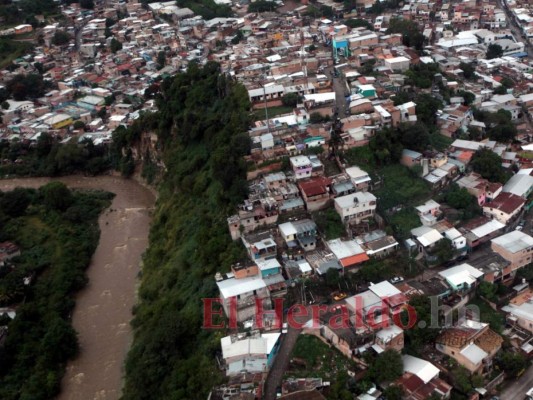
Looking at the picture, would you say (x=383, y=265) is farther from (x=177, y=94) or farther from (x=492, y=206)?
(x=177, y=94)

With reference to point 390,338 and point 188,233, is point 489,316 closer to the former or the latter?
point 390,338

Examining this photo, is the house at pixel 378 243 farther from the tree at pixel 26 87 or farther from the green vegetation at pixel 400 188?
the tree at pixel 26 87

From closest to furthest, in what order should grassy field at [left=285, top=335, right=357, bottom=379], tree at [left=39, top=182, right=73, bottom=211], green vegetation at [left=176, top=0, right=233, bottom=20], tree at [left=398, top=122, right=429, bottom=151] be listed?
1. grassy field at [left=285, top=335, right=357, bottom=379]
2. tree at [left=398, top=122, right=429, bottom=151]
3. tree at [left=39, top=182, right=73, bottom=211]
4. green vegetation at [left=176, top=0, right=233, bottom=20]

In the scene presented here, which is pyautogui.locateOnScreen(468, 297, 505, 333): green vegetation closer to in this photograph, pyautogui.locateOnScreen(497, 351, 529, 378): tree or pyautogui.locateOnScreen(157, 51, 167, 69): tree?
pyautogui.locateOnScreen(497, 351, 529, 378): tree

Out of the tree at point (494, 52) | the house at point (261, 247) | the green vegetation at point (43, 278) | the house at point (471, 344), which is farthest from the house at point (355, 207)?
the tree at point (494, 52)

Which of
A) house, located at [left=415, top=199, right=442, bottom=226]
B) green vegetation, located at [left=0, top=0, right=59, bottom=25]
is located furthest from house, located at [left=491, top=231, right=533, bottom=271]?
green vegetation, located at [left=0, top=0, right=59, bottom=25]

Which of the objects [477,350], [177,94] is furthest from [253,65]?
[477,350]
